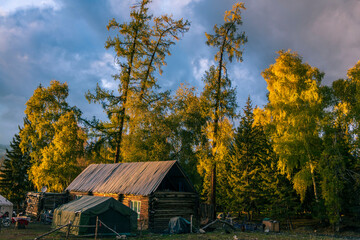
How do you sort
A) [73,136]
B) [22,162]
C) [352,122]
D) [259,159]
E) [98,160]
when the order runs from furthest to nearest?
[22,162]
[98,160]
[73,136]
[259,159]
[352,122]

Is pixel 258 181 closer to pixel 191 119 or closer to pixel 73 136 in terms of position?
pixel 191 119

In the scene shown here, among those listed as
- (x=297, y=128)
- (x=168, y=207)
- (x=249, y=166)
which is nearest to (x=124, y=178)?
(x=168, y=207)

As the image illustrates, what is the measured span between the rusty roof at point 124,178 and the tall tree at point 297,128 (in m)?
10.3

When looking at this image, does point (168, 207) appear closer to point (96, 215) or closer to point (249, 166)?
point (96, 215)

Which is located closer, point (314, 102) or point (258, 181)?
point (314, 102)

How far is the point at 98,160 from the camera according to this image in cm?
3994

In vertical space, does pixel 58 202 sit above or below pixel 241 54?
below

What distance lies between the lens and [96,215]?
59.8ft

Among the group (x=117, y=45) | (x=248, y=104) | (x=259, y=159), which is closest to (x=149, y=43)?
(x=117, y=45)

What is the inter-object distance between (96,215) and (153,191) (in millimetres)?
5352

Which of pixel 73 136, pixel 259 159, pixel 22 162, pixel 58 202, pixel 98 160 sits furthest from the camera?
pixel 22 162

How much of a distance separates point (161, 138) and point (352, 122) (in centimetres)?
2066

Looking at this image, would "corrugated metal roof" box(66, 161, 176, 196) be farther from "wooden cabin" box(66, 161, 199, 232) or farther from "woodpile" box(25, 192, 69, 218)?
"woodpile" box(25, 192, 69, 218)

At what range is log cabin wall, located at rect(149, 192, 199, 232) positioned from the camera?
22.9 metres
